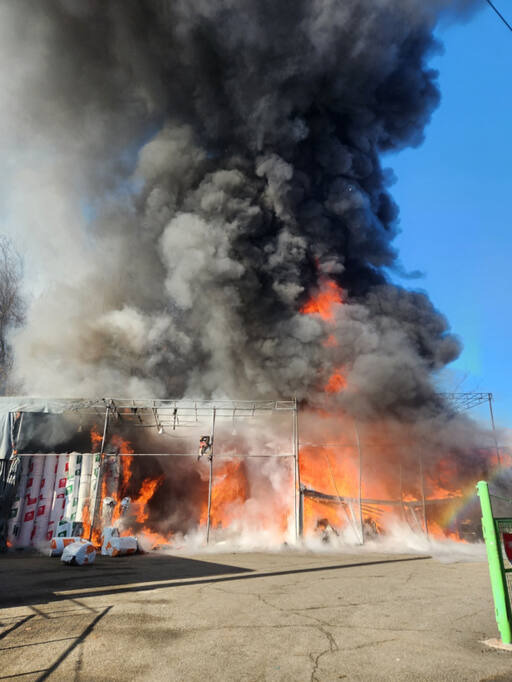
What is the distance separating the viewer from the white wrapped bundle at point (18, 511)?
50.0 ft

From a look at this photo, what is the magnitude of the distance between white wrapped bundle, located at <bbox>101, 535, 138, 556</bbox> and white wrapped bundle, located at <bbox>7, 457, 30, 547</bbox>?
4179 millimetres

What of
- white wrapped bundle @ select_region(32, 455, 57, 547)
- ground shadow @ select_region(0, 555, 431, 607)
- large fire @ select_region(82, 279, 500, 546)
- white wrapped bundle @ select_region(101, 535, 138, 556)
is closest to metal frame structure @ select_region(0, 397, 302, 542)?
white wrapped bundle @ select_region(32, 455, 57, 547)

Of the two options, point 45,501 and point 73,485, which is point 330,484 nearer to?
point 73,485

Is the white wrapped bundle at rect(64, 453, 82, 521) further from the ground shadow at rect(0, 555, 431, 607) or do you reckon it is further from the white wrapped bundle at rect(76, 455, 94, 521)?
the ground shadow at rect(0, 555, 431, 607)

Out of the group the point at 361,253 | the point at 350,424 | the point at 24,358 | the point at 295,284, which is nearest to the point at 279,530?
the point at 350,424

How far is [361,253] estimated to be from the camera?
23.6 metres

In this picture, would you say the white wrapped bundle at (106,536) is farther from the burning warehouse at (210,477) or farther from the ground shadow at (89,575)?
the burning warehouse at (210,477)

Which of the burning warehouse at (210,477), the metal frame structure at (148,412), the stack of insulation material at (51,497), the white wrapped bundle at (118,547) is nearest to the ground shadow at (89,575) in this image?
the white wrapped bundle at (118,547)

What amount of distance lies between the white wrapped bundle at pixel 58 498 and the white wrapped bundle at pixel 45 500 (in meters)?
0.13

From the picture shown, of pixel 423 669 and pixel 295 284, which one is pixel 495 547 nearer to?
pixel 423 669

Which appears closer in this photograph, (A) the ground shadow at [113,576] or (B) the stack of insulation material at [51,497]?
(A) the ground shadow at [113,576]

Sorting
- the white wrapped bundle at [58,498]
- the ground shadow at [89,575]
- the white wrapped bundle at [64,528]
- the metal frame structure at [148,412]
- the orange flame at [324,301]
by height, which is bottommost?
the ground shadow at [89,575]

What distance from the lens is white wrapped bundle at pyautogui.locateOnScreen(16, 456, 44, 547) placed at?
1534 cm

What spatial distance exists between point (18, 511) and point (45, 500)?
2.95ft
